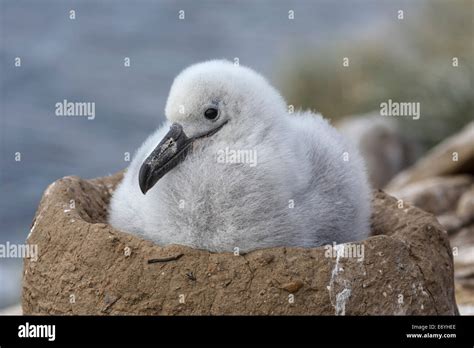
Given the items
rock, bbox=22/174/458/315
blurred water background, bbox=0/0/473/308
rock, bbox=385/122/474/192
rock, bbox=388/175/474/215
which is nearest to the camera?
rock, bbox=22/174/458/315

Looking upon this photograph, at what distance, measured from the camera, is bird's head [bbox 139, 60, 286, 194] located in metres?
5.00

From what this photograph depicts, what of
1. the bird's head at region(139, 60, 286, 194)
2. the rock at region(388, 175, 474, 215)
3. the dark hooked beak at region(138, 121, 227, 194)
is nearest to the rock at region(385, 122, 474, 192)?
the rock at region(388, 175, 474, 215)

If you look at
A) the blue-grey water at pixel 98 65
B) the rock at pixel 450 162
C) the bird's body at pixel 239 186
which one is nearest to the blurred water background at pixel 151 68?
the blue-grey water at pixel 98 65

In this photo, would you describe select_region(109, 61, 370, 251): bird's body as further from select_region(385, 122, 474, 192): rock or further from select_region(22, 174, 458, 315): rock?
select_region(385, 122, 474, 192): rock

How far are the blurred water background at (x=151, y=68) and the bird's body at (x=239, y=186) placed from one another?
8889mm

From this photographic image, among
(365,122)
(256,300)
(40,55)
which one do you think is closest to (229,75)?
(256,300)

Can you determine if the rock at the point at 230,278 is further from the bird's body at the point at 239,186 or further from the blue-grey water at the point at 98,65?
the blue-grey water at the point at 98,65

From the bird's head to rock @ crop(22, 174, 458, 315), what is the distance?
45 centimetres

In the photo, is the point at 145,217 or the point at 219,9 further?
the point at 219,9

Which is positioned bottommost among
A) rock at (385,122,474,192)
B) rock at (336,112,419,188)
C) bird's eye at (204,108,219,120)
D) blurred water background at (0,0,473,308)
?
bird's eye at (204,108,219,120)

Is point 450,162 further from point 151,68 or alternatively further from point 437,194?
point 151,68
